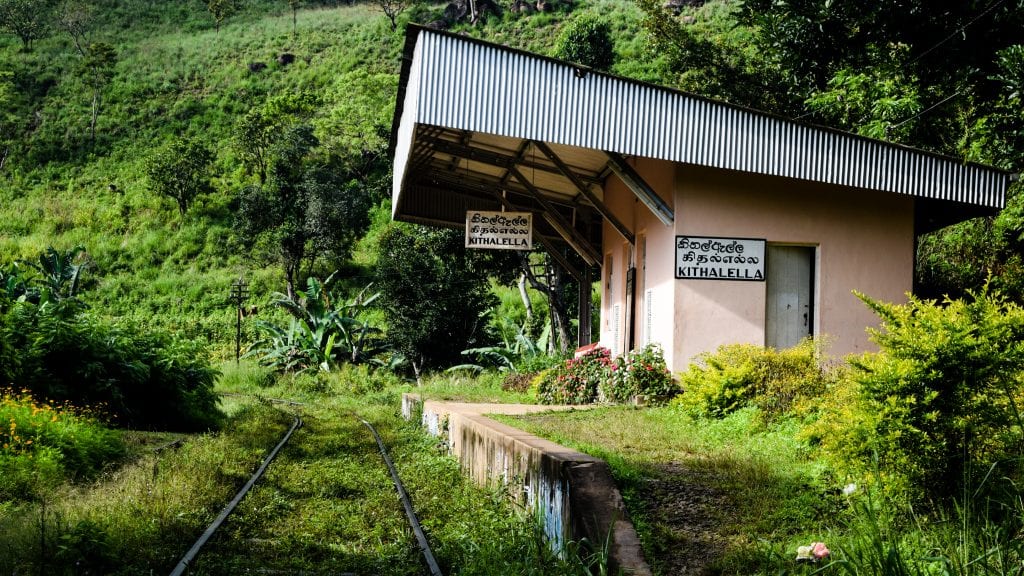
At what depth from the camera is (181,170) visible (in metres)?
48.1

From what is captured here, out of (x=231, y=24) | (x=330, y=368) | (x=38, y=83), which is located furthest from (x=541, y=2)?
(x=330, y=368)

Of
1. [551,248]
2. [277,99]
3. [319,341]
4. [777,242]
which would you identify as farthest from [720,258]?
[277,99]

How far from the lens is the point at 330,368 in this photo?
88.3 feet

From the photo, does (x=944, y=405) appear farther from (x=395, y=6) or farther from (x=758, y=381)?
(x=395, y=6)

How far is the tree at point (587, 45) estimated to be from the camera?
4831 cm

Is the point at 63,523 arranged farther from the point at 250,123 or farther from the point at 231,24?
the point at 231,24

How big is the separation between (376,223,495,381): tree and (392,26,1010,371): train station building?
1170 cm

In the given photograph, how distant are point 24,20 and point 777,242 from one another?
261 feet

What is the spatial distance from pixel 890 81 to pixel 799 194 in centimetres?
441

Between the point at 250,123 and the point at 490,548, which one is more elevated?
the point at 250,123

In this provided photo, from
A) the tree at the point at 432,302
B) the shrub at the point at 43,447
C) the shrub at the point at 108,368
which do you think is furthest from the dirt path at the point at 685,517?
the tree at the point at 432,302

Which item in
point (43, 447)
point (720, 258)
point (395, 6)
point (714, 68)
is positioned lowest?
point (43, 447)

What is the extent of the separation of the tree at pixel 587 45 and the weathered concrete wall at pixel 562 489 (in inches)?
1673

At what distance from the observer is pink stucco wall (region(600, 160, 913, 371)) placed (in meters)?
12.2
